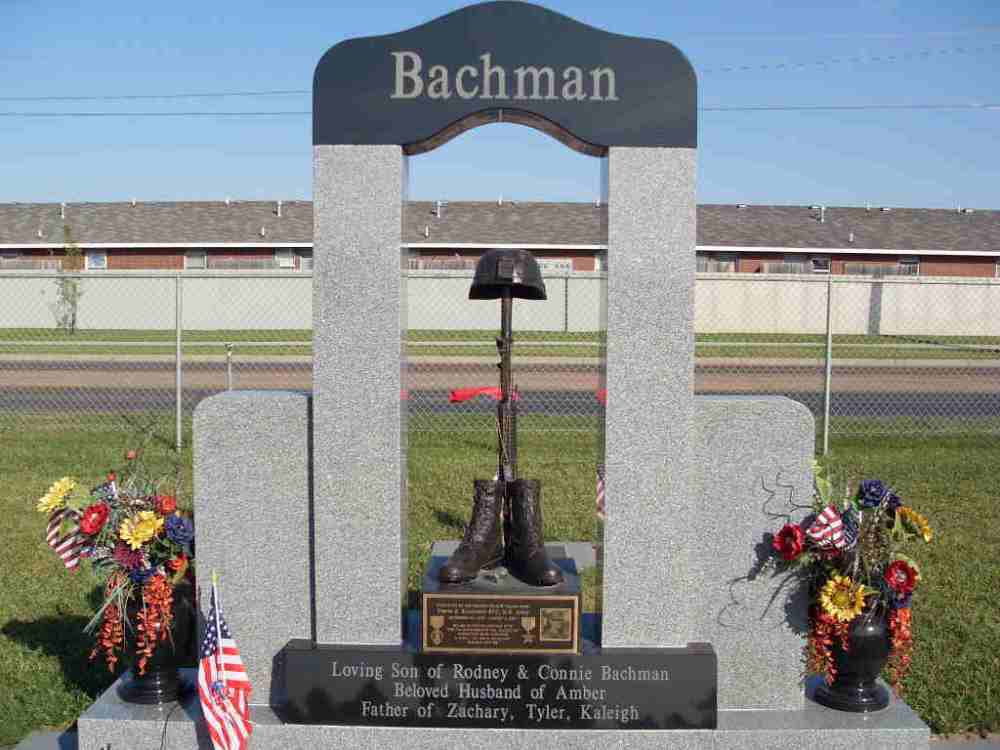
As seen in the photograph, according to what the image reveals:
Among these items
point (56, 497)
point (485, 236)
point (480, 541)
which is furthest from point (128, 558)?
point (485, 236)

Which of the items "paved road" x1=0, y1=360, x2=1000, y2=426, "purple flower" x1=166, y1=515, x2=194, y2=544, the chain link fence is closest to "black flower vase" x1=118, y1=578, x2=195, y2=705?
"purple flower" x1=166, y1=515, x2=194, y2=544

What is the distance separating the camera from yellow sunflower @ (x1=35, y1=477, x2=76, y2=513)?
16.3 feet

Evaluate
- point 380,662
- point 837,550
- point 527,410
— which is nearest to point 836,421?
point 527,410

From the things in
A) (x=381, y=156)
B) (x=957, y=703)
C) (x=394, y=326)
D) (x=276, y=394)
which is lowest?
(x=957, y=703)

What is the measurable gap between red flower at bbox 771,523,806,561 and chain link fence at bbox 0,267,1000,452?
8461 millimetres

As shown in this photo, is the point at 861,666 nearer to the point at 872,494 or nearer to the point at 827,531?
the point at 827,531

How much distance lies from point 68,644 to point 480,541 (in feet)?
10.4

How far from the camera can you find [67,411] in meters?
15.5

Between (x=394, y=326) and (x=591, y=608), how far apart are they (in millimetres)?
3070

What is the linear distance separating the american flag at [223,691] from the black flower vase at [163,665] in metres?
0.50

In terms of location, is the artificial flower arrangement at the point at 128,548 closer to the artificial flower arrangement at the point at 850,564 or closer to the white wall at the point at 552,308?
the artificial flower arrangement at the point at 850,564

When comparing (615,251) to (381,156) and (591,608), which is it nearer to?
(381,156)

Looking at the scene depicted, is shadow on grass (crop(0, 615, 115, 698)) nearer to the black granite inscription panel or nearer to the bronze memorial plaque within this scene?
the black granite inscription panel

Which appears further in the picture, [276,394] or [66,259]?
[66,259]
